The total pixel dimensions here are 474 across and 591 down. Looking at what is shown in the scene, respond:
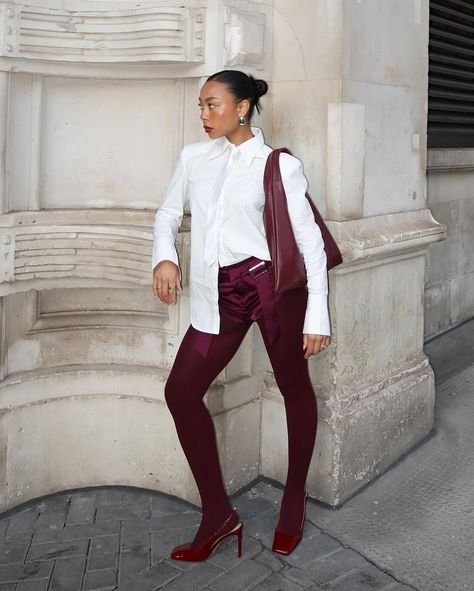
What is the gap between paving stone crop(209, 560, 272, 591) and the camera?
2936 mm

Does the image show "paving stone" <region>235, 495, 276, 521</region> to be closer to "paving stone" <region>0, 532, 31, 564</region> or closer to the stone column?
the stone column

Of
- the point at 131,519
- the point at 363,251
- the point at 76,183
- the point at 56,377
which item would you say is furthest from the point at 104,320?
the point at 363,251

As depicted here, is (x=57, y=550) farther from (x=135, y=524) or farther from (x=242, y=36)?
(x=242, y=36)

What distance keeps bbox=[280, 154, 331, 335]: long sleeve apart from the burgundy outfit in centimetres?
11

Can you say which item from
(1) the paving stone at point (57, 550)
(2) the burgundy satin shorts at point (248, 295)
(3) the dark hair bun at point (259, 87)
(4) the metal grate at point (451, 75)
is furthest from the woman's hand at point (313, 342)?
(4) the metal grate at point (451, 75)

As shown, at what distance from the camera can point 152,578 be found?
9.83 ft

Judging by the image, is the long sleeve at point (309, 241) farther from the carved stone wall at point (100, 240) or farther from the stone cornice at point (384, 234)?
the carved stone wall at point (100, 240)

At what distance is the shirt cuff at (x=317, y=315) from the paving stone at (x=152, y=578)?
1123 millimetres

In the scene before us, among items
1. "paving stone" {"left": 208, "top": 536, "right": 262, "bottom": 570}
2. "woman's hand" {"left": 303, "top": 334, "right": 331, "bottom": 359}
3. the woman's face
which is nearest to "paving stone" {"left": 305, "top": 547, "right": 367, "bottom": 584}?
"paving stone" {"left": 208, "top": 536, "right": 262, "bottom": 570}

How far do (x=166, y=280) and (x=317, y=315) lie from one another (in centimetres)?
61

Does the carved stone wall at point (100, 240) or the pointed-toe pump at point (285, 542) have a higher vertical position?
the carved stone wall at point (100, 240)

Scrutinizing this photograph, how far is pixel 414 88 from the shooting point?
13.3 feet

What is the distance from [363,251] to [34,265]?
59.7 inches

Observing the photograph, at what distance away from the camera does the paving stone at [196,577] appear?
293cm
